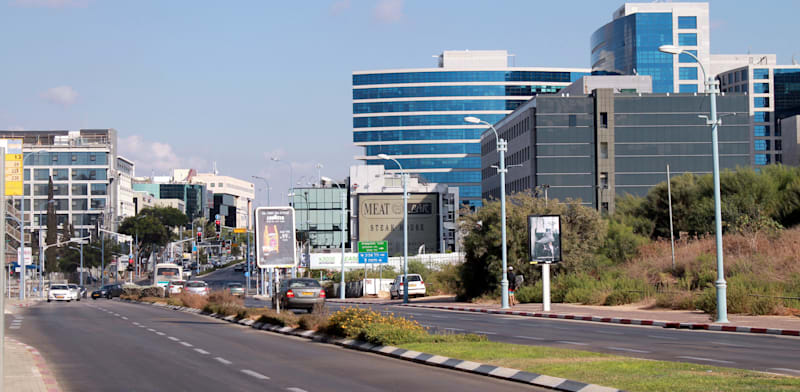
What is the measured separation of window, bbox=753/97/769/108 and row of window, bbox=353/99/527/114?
44.1 meters

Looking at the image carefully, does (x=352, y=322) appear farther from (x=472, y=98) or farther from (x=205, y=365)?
(x=472, y=98)

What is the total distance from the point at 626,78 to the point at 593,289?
250 feet

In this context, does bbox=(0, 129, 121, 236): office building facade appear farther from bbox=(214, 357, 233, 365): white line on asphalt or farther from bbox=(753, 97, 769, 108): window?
bbox=(214, 357, 233, 365): white line on asphalt

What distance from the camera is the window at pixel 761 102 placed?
514ft

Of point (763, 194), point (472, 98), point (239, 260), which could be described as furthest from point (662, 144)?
point (239, 260)

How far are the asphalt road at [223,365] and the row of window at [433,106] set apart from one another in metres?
128

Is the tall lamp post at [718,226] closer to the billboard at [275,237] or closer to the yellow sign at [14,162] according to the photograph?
the billboard at [275,237]

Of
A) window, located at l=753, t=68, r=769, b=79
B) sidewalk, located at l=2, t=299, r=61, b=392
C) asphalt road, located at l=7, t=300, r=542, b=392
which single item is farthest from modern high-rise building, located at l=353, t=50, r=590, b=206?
sidewalk, located at l=2, t=299, r=61, b=392

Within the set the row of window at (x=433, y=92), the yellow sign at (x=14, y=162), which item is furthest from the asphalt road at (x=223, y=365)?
the row of window at (x=433, y=92)

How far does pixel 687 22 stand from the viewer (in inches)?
6422

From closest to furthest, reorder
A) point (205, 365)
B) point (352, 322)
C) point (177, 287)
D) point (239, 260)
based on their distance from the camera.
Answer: point (205, 365) < point (352, 322) < point (177, 287) < point (239, 260)

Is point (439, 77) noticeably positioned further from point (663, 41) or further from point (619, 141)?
point (619, 141)

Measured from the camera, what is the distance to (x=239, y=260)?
7564 inches

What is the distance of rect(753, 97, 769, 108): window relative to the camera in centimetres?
15662
